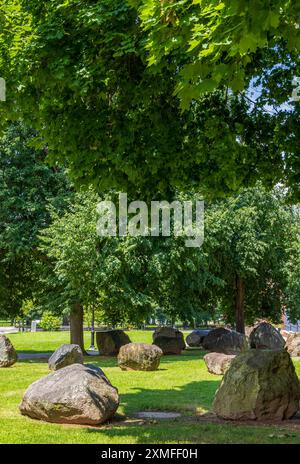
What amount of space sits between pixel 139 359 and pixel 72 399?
32.2ft

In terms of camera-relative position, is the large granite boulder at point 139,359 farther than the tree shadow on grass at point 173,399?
Yes

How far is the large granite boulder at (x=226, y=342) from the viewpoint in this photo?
87.7 ft

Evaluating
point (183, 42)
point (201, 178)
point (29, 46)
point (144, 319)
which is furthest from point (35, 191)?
point (183, 42)

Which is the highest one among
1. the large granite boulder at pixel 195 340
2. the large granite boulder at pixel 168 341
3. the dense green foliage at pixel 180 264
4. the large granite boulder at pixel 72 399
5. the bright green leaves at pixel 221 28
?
the bright green leaves at pixel 221 28

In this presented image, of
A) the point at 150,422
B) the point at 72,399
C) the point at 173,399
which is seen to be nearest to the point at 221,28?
the point at 72,399

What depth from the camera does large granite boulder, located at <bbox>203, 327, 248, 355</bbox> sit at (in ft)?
87.7

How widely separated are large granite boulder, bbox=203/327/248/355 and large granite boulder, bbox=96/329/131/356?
4.51m

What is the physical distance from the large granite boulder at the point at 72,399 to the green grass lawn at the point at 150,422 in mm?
222

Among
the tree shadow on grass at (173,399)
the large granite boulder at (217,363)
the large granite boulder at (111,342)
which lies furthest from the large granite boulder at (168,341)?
the tree shadow on grass at (173,399)

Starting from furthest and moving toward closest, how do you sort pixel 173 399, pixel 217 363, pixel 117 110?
pixel 217 363 < pixel 173 399 < pixel 117 110

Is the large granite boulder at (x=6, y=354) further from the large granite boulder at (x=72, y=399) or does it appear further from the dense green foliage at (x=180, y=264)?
the large granite boulder at (x=72, y=399)

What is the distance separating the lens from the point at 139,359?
794 inches

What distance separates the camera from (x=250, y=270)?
32.5 meters

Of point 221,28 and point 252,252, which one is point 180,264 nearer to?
point 252,252
